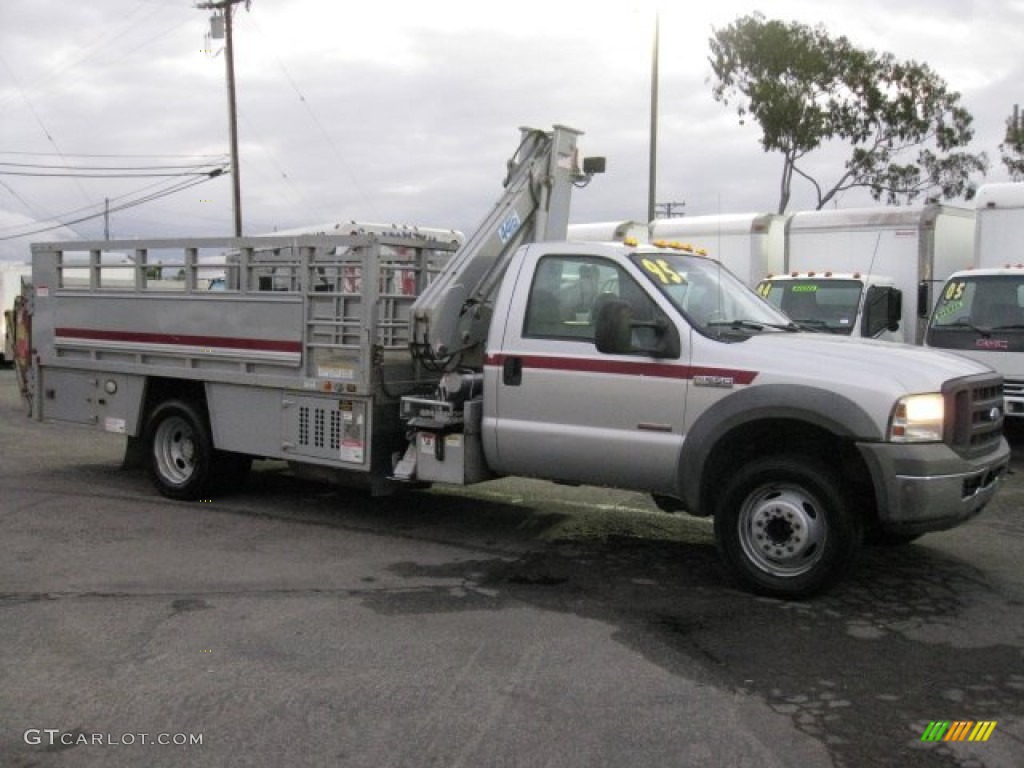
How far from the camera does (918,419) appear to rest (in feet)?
18.1

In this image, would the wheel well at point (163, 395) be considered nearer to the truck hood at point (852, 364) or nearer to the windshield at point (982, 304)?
the truck hood at point (852, 364)

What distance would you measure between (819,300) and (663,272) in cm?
760

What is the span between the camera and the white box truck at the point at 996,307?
1116 cm

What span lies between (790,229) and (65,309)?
33.7 ft

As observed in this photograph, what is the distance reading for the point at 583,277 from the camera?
22.1ft

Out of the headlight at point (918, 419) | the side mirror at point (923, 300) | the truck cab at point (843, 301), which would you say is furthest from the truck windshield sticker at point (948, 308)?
the headlight at point (918, 419)

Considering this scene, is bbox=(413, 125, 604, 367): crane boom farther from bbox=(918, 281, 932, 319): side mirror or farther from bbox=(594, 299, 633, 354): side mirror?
bbox=(918, 281, 932, 319): side mirror

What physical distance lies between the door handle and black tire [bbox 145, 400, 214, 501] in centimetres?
306

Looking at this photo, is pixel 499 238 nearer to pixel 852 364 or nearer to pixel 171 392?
pixel 852 364

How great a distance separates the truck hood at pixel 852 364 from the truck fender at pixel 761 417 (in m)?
0.10

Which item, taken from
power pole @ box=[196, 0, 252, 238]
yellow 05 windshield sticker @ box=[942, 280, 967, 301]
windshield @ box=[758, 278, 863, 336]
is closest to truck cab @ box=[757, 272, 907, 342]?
windshield @ box=[758, 278, 863, 336]

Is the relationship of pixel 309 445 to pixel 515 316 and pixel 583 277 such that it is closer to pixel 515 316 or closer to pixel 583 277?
pixel 515 316

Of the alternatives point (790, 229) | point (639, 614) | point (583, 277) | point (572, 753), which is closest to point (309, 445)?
point (583, 277)

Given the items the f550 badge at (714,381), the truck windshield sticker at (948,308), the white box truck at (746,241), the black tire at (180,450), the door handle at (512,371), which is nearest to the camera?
the f550 badge at (714,381)
